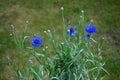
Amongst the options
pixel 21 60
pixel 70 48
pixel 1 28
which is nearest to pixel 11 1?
pixel 1 28

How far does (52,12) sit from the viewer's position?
5418mm

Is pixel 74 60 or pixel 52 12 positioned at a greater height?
pixel 74 60

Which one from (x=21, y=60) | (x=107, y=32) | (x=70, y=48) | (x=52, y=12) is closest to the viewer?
(x=70, y=48)

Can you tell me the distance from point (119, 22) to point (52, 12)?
45.9 inches

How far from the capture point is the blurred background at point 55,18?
463 cm

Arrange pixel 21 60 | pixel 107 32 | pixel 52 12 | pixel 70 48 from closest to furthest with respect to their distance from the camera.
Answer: pixel 70 48 → pixel 21 60 → pixel 107 32 → pixel 52 12

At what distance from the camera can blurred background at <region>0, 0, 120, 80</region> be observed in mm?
4633

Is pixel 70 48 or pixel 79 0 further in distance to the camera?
pixel 79 0

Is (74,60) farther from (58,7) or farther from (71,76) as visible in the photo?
(58,7)

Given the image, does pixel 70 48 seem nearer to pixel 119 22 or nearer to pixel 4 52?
pixel 4 52

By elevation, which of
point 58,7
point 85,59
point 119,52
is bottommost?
point 119,52

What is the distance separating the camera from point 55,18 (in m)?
5.27

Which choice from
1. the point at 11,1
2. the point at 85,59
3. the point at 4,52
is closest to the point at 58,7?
the point at 11,1

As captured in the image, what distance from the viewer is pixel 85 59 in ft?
9.09
